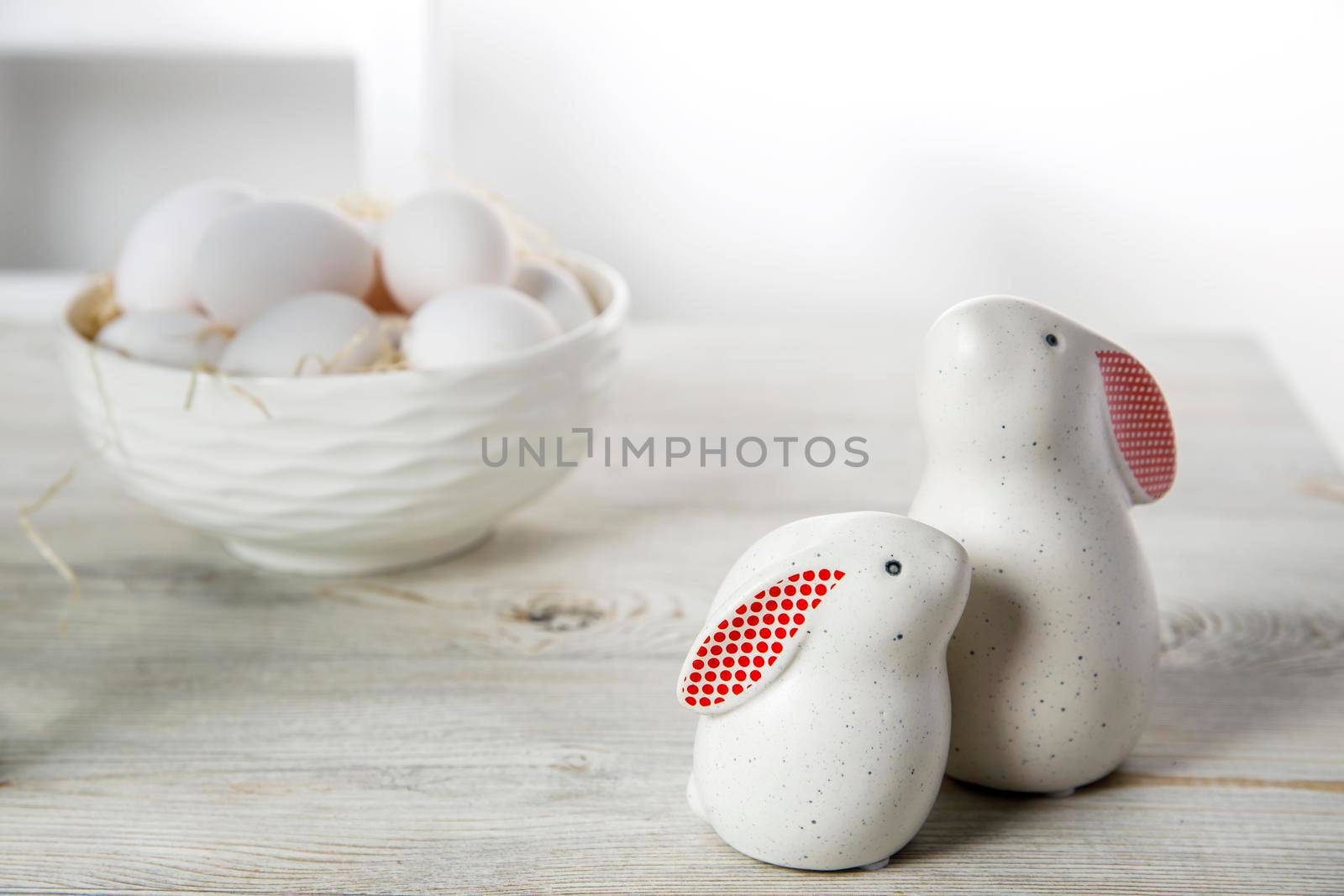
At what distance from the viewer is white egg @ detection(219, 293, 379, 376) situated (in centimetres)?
62

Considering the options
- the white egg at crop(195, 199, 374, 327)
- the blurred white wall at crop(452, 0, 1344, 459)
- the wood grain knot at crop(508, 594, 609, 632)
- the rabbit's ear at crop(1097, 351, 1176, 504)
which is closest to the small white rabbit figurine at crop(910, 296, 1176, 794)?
the rabbit's ear at crop(1097, 351, 1176, 504)

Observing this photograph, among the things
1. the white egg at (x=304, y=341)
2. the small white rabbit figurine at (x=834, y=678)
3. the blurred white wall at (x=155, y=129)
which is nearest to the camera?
the small white rabbit figurine at (x=834, y=678)

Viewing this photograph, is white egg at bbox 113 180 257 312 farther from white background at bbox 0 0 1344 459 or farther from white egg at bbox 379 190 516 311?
white background at bbox 0 0 1344 459

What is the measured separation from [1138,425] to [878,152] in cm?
115

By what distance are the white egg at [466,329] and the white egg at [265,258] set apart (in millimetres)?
58

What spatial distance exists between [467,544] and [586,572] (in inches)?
3.1

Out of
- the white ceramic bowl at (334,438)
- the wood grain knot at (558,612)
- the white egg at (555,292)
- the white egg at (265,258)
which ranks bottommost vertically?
the wood grain knot at (558,612)

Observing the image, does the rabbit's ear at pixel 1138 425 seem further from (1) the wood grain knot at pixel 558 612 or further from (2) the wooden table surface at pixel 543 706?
(1) the wood grain knot at pixel 558 612

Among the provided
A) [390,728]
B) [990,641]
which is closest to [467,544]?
[390,728]

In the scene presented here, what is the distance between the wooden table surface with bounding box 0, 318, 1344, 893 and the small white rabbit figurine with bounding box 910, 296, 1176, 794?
1.8 inches

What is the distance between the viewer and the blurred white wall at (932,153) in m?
1.51

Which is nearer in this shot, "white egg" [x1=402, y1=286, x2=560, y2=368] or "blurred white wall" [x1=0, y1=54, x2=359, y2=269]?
"white egg" [x1=402, y1=286, x2=560, y2=368]

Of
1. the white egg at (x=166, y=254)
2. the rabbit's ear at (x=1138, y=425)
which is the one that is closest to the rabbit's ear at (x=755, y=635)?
the rabbit's ear at (x=1138, y=425)

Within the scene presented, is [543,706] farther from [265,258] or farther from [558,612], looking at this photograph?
[265,258]
